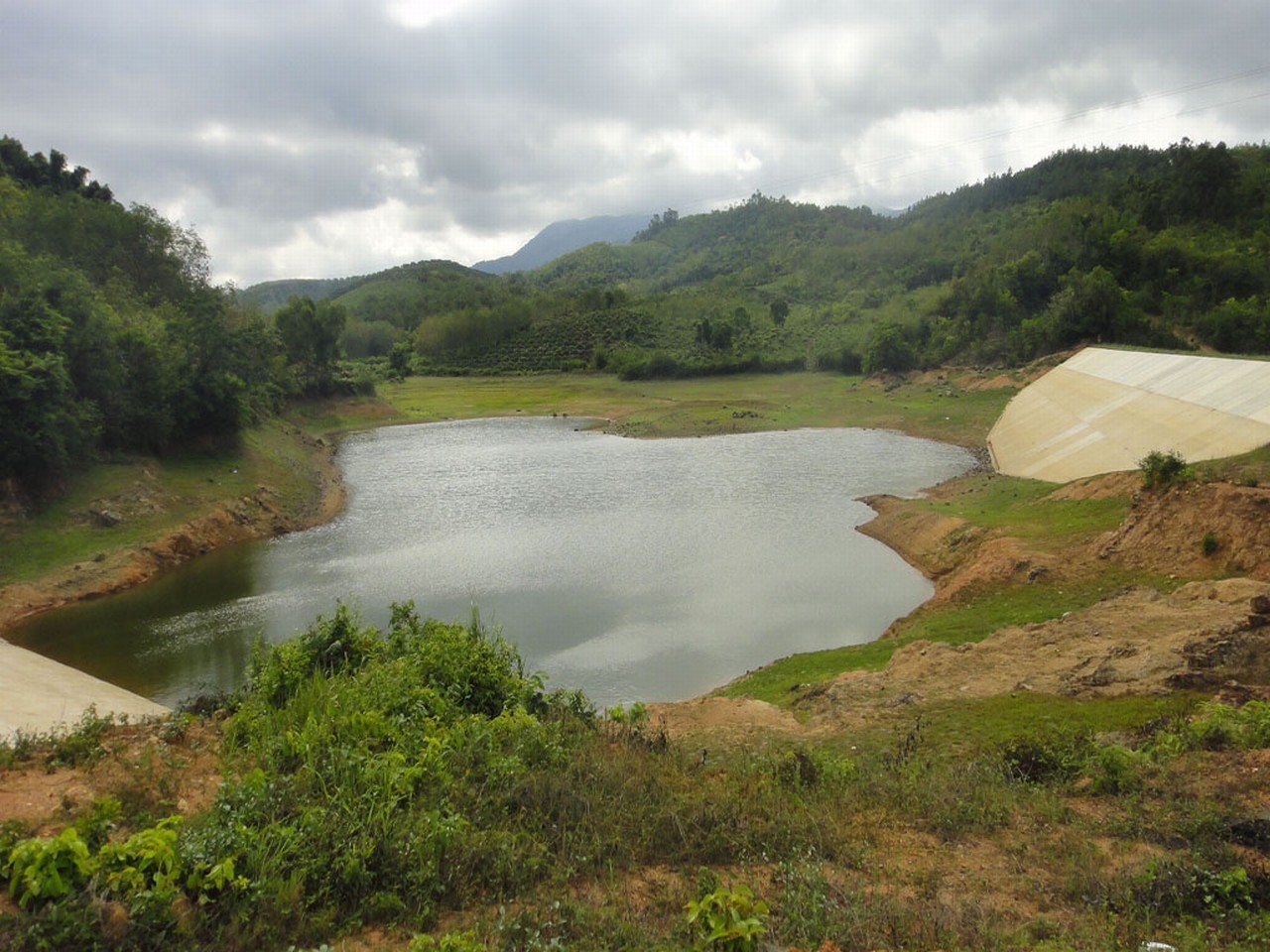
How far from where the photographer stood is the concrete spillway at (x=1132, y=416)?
24.7 meters

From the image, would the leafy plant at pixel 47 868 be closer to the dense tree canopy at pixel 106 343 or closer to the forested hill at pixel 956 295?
the dense tree canopy at pixel 106 343

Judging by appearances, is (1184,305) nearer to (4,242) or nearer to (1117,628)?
(1117,628)

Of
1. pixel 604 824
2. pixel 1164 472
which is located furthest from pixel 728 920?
pixel 1164 472

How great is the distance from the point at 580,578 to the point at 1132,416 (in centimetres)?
2399

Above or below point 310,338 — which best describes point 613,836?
below

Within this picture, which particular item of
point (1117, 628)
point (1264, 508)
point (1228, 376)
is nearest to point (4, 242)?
point (1117, 628)

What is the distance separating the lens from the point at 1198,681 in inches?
421

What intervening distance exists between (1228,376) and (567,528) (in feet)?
82.9

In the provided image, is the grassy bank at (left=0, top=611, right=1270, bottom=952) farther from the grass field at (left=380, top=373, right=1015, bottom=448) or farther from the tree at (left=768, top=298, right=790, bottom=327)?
the tree at (left=768, top=298, right=790, bottom=327)

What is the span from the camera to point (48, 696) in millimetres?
14609

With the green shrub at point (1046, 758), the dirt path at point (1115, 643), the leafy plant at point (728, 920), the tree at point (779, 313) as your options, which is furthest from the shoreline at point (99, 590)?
the tree at point (779, 313)

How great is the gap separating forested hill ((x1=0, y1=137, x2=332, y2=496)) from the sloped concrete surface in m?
10.0

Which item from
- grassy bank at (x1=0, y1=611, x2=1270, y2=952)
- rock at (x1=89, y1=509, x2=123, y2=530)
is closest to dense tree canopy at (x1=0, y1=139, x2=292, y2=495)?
rock at (x1=89, y1=509, x2=123, y2=530)

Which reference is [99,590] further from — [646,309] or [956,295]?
[646,309]
